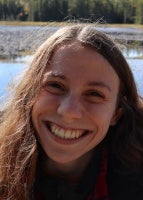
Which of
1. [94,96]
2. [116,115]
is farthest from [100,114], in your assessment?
[116,115]

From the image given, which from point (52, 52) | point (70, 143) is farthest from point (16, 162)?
point (52, 52)

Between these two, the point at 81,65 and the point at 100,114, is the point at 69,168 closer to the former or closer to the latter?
the point at 100,114

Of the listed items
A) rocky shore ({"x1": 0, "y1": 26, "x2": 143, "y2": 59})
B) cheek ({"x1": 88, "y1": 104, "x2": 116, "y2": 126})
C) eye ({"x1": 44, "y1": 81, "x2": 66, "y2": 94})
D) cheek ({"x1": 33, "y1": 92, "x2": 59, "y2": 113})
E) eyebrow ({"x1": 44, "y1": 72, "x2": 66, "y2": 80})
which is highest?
eyebrow ({"x1": 44, "y1": 72, "x2": 66, "y2": 80})

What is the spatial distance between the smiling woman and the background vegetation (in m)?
52.6

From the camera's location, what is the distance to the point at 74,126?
8.69 feet

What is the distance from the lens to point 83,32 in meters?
2.87

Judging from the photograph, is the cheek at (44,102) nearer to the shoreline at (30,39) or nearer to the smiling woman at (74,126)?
the smiling woman at (74,126)

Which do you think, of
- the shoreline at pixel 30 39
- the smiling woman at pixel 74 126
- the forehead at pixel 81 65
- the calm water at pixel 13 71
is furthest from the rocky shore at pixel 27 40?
the forehead at pixel 81 65

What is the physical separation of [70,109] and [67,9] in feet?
192

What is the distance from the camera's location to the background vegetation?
192ft

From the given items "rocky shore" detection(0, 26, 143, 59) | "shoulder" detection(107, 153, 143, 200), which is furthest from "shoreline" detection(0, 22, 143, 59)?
"shoulder" detection(107, 153, 143, 200)

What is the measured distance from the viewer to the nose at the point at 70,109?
8.52 feet

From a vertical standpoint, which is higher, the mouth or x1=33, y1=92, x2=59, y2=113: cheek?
x1=33, y1=92, x2=59, y2=113: cheek

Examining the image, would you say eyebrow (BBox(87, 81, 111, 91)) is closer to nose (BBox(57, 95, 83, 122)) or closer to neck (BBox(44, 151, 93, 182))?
nose (BBox(57, 95, 83, 122))
